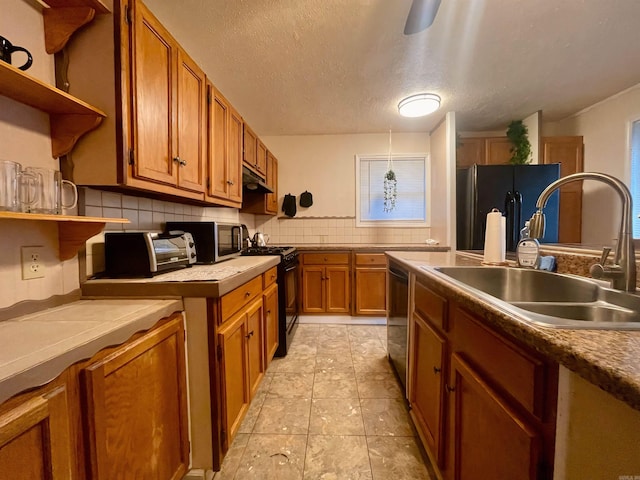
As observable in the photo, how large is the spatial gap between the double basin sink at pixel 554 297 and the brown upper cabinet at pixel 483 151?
2359mm

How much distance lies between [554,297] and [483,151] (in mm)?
2667

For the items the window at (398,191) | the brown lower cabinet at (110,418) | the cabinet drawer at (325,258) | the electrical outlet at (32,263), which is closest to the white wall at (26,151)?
the electrical outlet at (32,263)

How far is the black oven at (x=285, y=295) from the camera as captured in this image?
228 cm

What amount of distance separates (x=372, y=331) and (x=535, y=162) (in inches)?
107

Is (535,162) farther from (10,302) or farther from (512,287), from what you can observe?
(10,302)

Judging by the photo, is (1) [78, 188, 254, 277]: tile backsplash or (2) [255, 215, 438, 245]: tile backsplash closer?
(1) [78, 188, 254, 277]: tile backsplash

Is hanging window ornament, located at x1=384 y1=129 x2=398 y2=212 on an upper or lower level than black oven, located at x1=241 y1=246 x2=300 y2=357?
upper

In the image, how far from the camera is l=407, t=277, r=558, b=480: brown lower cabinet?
21.6 inches

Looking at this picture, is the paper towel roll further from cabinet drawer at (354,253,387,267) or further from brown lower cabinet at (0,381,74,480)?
brown lower cabinet at (0,381,74,480)

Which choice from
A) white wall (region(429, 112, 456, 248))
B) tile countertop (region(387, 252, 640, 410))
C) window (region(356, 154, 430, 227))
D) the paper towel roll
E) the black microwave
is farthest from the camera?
window (region(356, 154, 430, 227))

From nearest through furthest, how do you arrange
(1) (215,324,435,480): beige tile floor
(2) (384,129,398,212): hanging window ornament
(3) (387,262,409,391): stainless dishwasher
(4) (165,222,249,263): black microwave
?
1. (1) (215,324,435,480): beige tile floor
2. (3) (387,262,409,391): stainless dishwasher
3. (4) (165,222,249,263): black microwave
4. (2) (384,129,398,212): hanging window ornament

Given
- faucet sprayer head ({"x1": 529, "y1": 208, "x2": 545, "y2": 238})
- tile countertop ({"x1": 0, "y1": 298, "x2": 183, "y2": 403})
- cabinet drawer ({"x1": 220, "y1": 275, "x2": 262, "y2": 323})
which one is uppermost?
faucet sprayer head ({"x1": 529, "y1": 208, "x2": 545, "y2": 238})

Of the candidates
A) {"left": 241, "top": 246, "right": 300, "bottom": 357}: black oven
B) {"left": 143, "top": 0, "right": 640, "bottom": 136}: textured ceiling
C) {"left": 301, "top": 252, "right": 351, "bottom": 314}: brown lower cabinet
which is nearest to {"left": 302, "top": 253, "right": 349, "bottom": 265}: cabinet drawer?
{"left": 301, "top": 252, "right": 351, "bottom": 314}: brown lower cabinet

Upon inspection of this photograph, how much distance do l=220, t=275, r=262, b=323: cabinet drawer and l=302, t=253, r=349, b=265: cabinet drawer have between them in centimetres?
136
